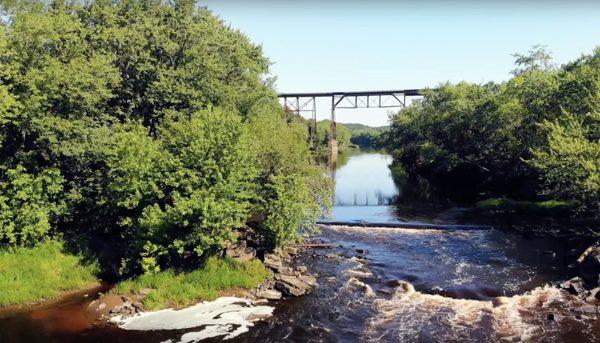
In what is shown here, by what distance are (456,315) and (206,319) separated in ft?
40.9

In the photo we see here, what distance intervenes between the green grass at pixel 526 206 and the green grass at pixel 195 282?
30852 mm

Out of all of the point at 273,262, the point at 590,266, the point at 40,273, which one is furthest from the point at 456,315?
the point at 40,273

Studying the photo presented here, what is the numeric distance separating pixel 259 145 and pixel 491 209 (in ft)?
98.4

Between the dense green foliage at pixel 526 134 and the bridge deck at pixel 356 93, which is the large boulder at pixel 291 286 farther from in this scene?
the bridge deck at pixel 356 93

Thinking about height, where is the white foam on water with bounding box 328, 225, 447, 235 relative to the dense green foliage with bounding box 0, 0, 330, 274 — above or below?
below

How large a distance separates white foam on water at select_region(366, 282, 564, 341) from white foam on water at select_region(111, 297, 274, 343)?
6002 millimetres

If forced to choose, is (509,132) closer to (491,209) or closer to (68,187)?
(491,209)

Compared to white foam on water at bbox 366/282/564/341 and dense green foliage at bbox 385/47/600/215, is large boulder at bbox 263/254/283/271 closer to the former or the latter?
white foam on water at bbox 366/282/564/341

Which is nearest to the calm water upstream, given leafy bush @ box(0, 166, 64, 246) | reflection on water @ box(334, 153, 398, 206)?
leafy bush @ box(0, 166, 64, 246)

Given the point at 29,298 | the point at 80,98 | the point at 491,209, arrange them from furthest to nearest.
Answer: the point at 491,209
the point at 80,98
the point at 29,298

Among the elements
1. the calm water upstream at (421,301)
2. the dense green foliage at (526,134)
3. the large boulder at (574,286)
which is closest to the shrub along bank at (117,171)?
the calm water upstream at (421,301)

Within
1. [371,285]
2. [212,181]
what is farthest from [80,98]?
[371,285]

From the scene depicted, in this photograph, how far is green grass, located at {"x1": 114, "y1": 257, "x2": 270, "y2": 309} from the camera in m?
23.2

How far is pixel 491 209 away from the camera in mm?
47375
